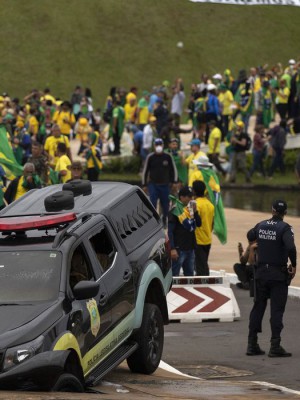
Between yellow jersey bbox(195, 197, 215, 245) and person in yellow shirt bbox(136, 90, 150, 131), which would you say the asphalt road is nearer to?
yellow jersey bbox(195, 197, 215, 245)

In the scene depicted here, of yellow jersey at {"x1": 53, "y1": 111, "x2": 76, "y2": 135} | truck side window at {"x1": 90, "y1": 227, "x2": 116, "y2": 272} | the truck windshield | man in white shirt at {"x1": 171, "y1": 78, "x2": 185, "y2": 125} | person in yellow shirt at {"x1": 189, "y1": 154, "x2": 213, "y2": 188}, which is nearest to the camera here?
the truck windshield

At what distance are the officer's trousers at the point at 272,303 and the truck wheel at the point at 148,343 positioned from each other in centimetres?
148

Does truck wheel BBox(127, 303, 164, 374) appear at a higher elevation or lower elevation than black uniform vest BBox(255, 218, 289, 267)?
lower

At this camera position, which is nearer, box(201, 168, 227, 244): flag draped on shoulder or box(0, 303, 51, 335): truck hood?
box(0, 303, 51, 335): truck hood

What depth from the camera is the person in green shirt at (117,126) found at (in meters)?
39.9

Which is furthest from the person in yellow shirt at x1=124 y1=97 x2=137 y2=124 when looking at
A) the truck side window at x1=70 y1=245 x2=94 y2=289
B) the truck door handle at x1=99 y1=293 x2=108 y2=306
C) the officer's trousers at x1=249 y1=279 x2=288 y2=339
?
the truck door handle at x1=99 y1=293 x2=108 y2=306

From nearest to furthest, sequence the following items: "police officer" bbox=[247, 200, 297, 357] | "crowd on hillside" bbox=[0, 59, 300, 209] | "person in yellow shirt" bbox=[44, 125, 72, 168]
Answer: "police officer" bbox=[247, 200, 297, 357] → "person in yellow shirt" bbox=[44, 125, 72, 168] → "crowd on hillside" bbox=[0, 59, 300, 209]

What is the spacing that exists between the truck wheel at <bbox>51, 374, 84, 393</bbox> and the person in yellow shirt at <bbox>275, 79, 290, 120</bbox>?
2926 cm

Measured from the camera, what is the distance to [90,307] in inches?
473

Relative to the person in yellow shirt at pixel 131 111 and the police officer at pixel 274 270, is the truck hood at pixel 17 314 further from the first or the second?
the person in yellow shirt at pixel 131 111

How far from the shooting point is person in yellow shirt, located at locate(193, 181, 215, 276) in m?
19.3

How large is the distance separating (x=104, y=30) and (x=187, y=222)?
27971 millimetres

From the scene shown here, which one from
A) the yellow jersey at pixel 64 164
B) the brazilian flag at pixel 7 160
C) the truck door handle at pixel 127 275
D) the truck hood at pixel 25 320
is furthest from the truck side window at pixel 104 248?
the brazilian flag at pixel 7 160

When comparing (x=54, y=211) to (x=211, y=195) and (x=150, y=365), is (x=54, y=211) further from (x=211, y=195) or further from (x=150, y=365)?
(x=211, y=195)
